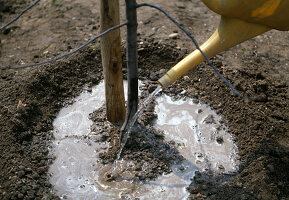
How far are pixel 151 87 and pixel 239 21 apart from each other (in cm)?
152

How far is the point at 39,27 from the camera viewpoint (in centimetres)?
441

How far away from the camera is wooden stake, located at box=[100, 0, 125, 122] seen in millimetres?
2523

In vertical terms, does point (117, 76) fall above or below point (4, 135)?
above

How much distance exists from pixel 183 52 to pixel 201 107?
0.75 meters

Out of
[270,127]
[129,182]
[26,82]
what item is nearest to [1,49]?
[26,82]

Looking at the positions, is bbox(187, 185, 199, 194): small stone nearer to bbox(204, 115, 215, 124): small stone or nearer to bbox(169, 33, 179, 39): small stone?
bbox(204, 115, 215, 124): small stone

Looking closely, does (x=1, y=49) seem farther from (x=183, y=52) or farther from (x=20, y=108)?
(x=183, y=52)

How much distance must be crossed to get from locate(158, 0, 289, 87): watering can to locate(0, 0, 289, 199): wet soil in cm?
99

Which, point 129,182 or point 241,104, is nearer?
point 129,182

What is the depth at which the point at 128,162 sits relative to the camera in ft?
9.54

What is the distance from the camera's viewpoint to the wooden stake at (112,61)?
2.52 m

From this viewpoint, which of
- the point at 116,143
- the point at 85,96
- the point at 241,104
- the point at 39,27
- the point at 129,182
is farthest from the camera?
the point at 39,27

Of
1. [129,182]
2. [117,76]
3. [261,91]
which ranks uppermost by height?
[117,76]

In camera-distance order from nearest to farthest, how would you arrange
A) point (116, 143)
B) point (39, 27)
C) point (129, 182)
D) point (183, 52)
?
point (129, 182) → point (116, 143) → point (183, 52) → point (39, 27)
